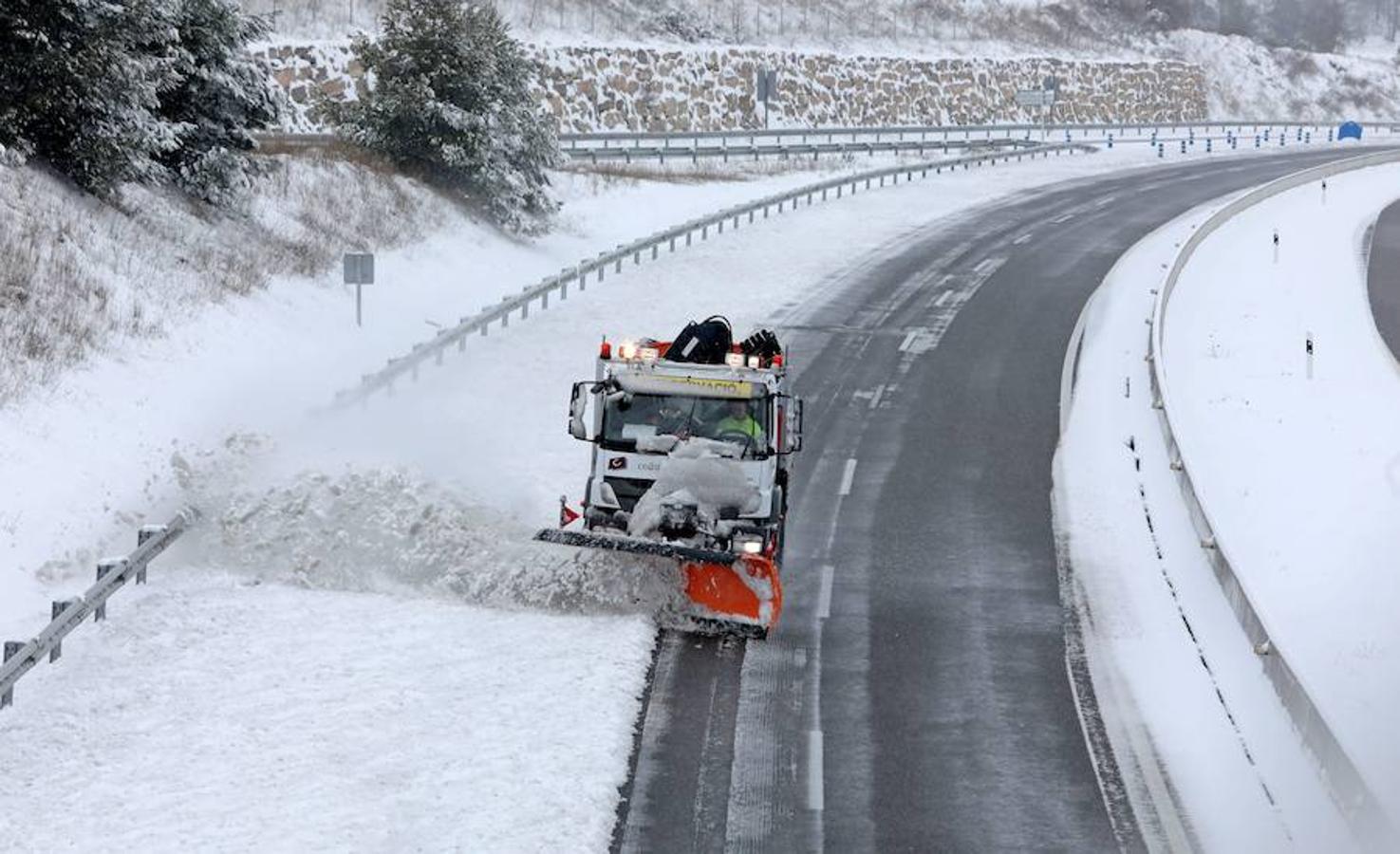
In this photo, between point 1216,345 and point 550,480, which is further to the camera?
point 1216,345

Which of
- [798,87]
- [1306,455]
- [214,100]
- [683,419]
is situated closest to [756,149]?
[798,87]

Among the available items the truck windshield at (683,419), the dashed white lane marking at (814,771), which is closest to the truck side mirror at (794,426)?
the truck windshield at (683,419)

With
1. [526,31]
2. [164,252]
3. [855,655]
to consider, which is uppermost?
[526,31]

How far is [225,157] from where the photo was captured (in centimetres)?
3186

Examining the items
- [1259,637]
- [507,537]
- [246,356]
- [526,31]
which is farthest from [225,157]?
[526,31]

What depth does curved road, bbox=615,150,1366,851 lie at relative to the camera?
12258 mm

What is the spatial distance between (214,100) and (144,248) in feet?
18.4

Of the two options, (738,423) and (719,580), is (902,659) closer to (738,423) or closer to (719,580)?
(719,580)

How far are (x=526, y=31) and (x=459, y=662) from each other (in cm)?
5627

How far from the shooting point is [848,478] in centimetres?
2277

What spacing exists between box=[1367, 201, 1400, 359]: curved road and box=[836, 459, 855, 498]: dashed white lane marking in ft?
49.4

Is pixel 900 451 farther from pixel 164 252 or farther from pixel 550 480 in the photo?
pixel 164 252

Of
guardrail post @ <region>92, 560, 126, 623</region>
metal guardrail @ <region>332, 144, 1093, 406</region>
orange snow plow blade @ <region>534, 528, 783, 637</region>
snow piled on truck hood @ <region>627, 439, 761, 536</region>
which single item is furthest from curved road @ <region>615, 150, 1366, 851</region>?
guardrail post @ <region>92, 560, 126, 623</region>

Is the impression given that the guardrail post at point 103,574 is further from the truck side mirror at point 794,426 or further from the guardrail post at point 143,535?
the truck side mirror at point 794,426
